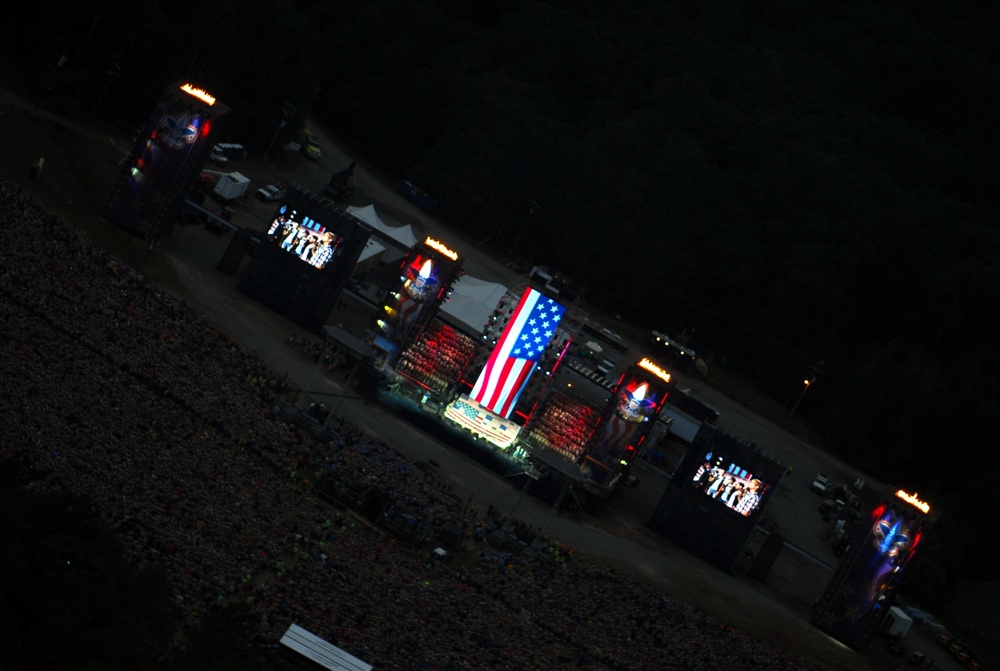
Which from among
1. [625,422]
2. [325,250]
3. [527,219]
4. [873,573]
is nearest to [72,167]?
[325,250]

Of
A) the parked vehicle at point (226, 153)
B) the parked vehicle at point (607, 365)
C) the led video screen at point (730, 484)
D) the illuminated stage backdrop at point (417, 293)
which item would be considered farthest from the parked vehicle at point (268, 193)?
the led video screen at point (730, 484)

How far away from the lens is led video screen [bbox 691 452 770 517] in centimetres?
6744

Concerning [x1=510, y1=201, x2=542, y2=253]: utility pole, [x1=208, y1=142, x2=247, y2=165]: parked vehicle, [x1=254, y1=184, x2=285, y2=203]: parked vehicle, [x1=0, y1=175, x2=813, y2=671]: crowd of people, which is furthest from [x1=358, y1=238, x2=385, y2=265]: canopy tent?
[x1=510, y1=201, x2=542, y2=253]: utility pole

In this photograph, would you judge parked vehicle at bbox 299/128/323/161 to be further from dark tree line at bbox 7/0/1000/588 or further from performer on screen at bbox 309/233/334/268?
performer on screen at bbox 309/233/334/268

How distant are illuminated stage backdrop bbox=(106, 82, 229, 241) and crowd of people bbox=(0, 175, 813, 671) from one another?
291 inches

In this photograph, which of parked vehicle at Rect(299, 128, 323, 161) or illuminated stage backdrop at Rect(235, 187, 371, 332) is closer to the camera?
illuminated stage backdrop at Rect(235, 187, 371, 332)

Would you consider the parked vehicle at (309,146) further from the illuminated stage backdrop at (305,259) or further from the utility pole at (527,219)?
the illuminated stage backdrop at (305,259)

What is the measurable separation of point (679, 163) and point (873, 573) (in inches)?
1795

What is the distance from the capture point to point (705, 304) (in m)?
99.9

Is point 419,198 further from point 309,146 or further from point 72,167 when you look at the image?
point 72,167

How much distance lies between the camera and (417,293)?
69625mm

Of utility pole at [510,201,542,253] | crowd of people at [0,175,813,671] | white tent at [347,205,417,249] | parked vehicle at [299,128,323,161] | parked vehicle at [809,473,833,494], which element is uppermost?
utility pole at [510,201,542,253]

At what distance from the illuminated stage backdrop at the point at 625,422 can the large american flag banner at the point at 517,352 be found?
13.8 ft

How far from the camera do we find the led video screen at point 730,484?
221 ft
